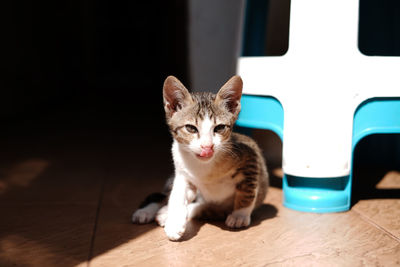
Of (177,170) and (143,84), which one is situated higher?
(177,170)

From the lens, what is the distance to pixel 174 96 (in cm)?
143

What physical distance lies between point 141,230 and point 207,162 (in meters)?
0.35

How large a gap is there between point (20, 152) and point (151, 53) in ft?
16.8

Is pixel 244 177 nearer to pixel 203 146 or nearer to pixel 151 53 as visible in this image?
pixel 203 146

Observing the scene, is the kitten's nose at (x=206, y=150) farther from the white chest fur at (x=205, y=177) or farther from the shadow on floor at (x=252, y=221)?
the shadow on floor at (x=252, y=221)

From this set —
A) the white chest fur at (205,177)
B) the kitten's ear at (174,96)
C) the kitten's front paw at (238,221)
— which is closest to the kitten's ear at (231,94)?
Answer: the kitten's ear at (174,96)

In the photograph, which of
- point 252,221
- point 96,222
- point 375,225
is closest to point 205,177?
point 252,221

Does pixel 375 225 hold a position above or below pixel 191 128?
below

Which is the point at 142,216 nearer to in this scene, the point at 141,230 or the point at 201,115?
the point at 141,230

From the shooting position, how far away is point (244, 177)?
1475mm

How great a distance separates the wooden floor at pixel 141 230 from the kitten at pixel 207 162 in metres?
0.07

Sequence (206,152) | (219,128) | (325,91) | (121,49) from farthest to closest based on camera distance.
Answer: (121,49), (325,91), (219,128), (206,152)

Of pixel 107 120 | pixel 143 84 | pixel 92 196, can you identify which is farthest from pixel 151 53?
pixel 92 196

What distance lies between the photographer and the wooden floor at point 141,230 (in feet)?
3.97
